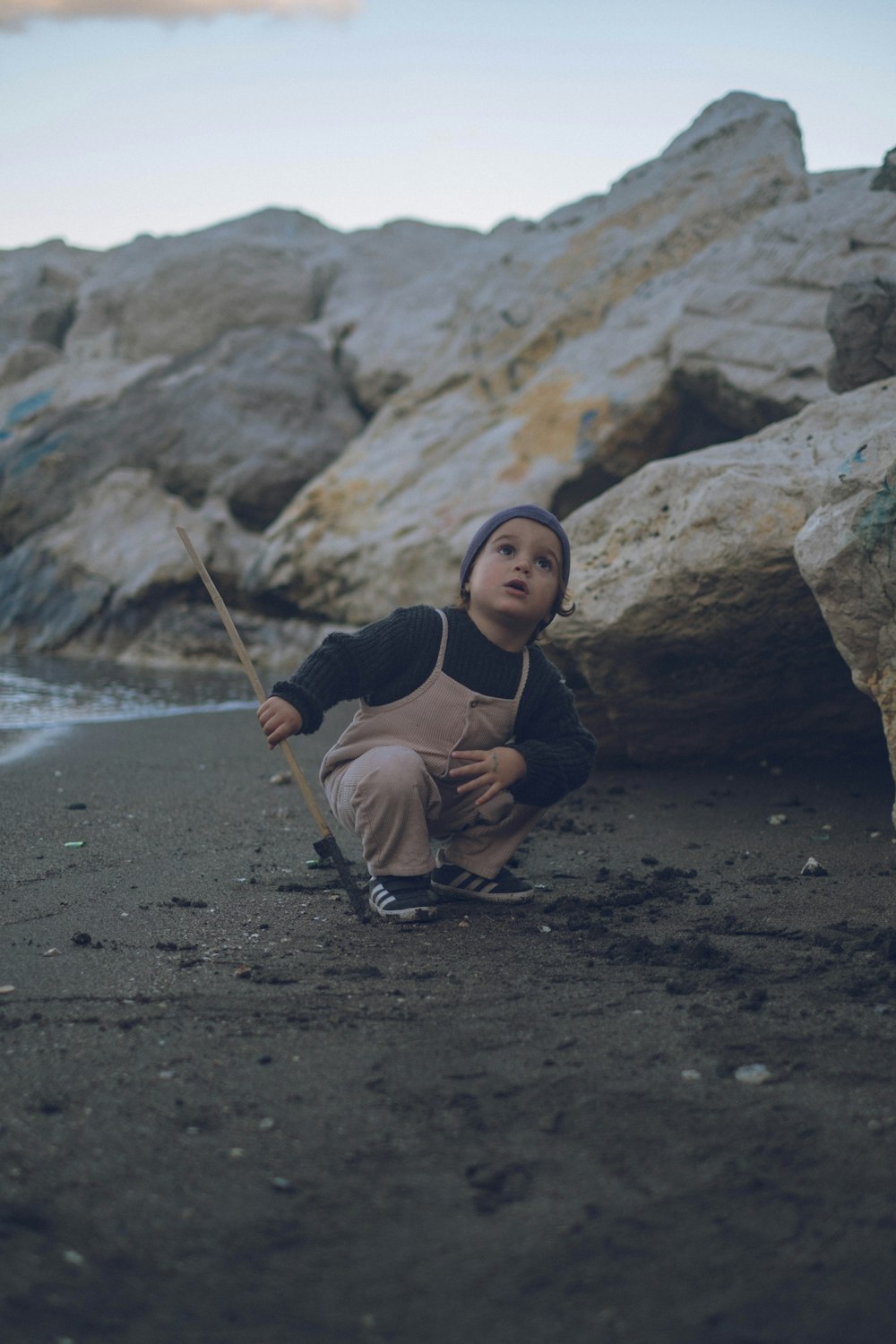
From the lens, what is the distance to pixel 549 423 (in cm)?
730

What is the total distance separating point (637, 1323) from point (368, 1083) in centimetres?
67

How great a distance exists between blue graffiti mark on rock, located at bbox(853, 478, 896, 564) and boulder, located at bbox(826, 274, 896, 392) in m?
1.64

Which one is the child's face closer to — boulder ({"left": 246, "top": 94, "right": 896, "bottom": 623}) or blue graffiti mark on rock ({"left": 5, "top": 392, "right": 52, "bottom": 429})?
boulder ({"left": 246, "top": 94, "right": 896, "bottom": 623})

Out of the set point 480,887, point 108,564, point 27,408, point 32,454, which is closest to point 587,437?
point 480,887

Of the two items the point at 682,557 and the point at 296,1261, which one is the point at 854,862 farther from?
the point at 296,1261

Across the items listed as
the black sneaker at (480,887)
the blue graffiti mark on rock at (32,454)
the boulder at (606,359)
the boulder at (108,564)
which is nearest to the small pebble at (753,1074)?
the black sneaker at (480,887)

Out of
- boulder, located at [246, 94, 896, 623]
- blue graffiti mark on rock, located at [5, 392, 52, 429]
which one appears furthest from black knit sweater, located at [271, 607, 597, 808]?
blue graffiti mark on rock, located at [5, 392, 52, 429]

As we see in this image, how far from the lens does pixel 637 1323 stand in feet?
4.08

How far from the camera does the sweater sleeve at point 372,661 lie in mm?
2891

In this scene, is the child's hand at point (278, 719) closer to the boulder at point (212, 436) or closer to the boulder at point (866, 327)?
the boulder at point (866, 327)

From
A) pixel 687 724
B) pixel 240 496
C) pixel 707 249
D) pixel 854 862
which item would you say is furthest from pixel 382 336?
pixel 854 862

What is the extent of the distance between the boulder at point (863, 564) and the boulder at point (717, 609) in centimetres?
37

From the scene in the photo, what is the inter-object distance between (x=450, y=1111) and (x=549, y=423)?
6038mm

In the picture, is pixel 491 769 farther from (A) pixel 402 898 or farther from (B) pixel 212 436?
(B) pixel 212 436
